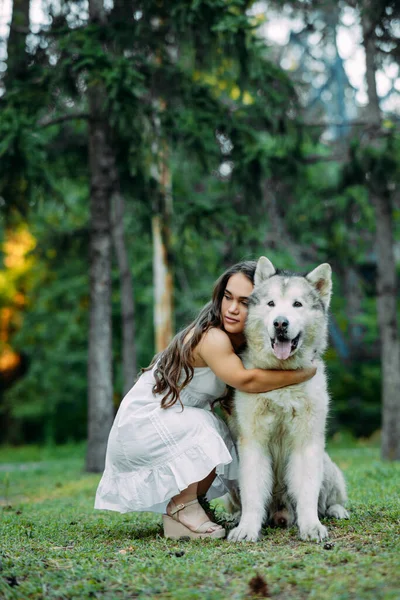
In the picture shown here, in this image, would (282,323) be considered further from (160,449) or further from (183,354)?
(160,449)

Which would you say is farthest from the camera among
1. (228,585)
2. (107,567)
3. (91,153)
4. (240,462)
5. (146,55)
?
(91,153)

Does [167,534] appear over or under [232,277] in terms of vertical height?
under

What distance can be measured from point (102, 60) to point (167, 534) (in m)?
5.79

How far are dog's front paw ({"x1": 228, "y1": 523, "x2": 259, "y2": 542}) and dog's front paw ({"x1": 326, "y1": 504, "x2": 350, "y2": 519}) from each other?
0.75m

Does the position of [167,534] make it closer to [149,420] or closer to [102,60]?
[149,420]

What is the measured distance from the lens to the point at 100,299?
9.99 m

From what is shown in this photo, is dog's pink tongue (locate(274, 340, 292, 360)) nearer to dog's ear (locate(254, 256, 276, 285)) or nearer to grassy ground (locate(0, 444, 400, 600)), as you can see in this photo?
dog's ear (locate(254, 256, 276, 285))

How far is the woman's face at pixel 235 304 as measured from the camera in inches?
185

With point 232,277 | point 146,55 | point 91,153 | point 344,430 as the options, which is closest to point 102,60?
point 146,55

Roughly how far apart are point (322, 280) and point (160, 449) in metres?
1.47

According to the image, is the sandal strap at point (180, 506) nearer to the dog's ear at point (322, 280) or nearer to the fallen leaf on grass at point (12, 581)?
the fallen leaf on grass at point (12, 581)

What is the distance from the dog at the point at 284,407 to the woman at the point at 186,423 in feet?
0.31

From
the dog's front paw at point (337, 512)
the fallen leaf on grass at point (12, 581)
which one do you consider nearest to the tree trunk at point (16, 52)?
the dog's front paw at point (337, 512)

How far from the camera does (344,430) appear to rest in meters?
19.7
